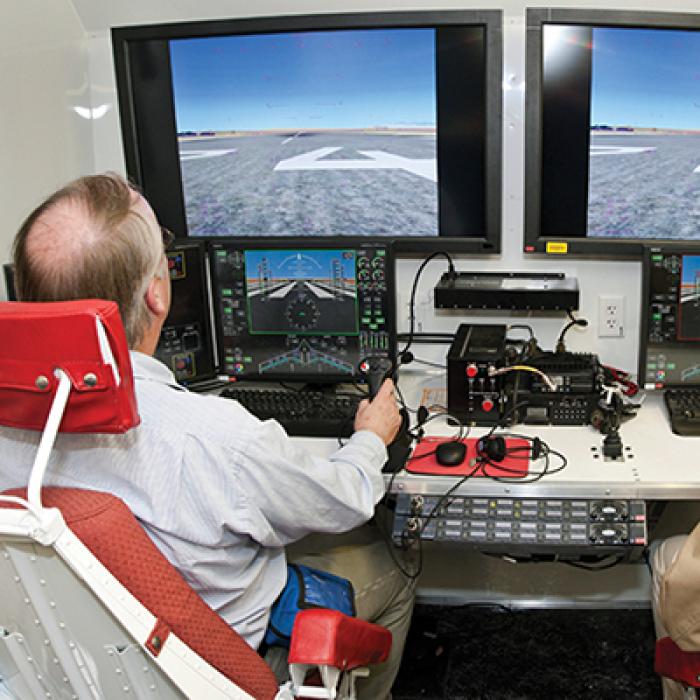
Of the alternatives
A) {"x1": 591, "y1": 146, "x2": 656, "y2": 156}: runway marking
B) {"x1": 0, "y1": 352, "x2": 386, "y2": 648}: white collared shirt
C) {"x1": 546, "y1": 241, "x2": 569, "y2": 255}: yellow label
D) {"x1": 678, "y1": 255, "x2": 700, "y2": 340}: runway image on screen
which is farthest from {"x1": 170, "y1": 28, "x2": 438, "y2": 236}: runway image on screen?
{"x1": 0, "y1": 352, "x2": 386, "y2": 648}: white collared shirt

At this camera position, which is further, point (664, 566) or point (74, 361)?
point (664, 566)

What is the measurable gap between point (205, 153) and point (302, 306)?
0.58 meters

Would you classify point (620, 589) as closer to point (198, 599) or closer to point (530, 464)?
point (530, 464)

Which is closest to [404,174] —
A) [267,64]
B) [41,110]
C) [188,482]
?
[267,64]

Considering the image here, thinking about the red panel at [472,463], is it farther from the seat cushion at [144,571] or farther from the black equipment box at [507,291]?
the seat cushion at [144,571]

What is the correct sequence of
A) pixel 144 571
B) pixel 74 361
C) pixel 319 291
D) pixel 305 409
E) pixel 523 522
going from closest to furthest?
pixel 74 361 < pixel 144 571 < pixel 523 522 < pixel 305 409 < pixel 319 291

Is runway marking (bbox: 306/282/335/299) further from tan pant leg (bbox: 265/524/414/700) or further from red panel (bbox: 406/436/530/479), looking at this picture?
tan pant leg (bbox: 265/524/414/700)

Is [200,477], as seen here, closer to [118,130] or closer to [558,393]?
[558,393]

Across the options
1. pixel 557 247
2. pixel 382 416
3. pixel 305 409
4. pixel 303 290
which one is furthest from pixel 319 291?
pixel 557 247

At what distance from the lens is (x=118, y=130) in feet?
8.59

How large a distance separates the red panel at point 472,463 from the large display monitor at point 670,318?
0.43 metres

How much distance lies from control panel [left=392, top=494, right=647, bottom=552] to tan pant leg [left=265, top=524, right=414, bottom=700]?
0.12 m

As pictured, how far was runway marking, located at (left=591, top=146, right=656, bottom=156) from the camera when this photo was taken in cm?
228

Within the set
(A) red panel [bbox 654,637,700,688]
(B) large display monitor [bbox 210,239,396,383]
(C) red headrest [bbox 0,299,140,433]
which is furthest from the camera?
(B) large display monitor [bbox 210,239,396,383]
